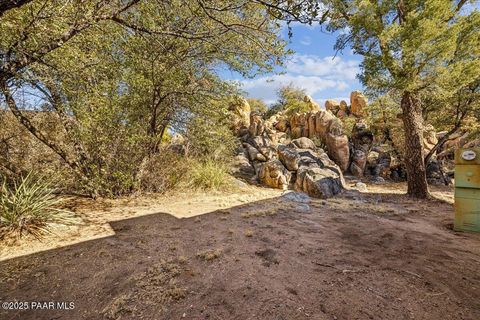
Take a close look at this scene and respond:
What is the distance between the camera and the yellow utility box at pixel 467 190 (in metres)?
3.57

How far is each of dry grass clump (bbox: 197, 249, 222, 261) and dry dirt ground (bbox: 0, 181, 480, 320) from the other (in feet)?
0.05

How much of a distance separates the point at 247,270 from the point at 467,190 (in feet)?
13.6

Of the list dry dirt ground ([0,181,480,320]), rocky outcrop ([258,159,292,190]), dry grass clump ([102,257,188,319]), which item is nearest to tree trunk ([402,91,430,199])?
dry dirt ground ([0,181,480,320])

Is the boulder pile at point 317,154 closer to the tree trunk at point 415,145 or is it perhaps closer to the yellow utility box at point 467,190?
the tree trunk at point 415,145

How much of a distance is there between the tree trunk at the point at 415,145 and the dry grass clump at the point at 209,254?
23.9 ft

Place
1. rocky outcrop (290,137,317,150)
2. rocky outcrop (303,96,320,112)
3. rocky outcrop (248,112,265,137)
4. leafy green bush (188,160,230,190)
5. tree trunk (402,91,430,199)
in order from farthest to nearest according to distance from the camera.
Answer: rocky outcrop (303,96,320,112)
rocky outcrop (248,112,265,137)
rocky outcrop (290,137,317,150)
leafy green bush (188,160,230,190)
tree trunk (402,91,430,199)

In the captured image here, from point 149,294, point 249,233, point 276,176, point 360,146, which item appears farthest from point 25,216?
point 360,146

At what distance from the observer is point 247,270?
2328 mm

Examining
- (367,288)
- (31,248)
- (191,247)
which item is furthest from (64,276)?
(367,288)

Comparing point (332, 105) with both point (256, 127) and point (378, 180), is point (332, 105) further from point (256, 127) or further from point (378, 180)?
point (378, 180)

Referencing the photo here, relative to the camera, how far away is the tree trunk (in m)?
6.65

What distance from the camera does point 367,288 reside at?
2.03 metres

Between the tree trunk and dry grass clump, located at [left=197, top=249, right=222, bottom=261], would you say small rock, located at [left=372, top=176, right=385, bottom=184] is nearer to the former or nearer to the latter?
the tree trunk

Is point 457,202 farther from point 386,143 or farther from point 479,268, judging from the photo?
point 386,143
